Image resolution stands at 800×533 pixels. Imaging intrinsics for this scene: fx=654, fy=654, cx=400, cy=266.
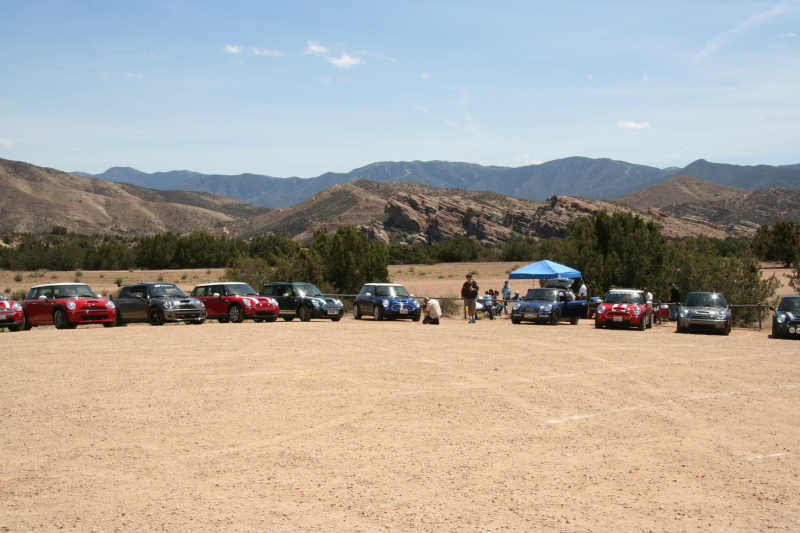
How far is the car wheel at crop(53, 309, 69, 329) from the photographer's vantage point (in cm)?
2031

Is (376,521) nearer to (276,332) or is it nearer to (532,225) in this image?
(276,332)

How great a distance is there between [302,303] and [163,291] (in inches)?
191

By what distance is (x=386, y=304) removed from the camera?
24.3 m

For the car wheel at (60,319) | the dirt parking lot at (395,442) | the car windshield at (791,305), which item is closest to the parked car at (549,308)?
Result: the car windshield at (791,305)

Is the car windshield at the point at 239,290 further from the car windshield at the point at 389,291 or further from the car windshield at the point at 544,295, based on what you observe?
the car windshield at the point at 544,295

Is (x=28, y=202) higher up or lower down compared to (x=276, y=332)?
higher up

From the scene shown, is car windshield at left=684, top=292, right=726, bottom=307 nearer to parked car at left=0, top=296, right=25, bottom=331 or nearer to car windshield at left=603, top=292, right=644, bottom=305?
car windshield at left=603, top=292, right=644, bottom=305

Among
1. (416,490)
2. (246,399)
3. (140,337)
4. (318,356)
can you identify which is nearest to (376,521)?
(416,490)

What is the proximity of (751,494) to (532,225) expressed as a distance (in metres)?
120

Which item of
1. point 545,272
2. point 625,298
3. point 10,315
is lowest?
point 10,315

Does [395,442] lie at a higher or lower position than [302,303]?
lower

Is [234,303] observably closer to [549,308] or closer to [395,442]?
[549,308]

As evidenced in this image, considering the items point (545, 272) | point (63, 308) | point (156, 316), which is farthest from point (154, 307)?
point (545, 272)

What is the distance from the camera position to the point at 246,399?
9594mm
